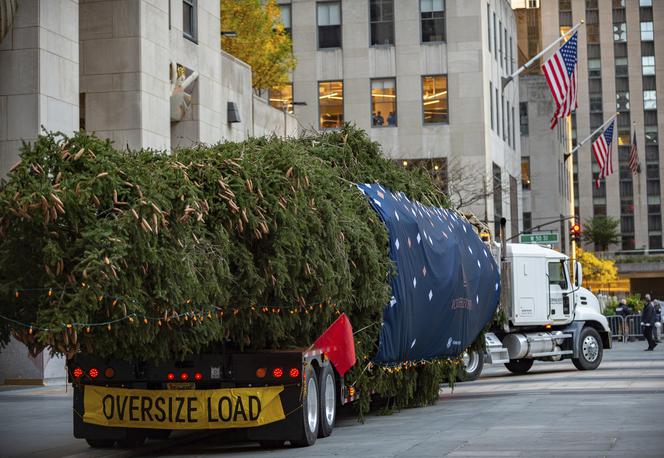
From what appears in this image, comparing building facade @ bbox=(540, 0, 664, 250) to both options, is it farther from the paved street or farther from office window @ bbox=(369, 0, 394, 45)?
the paved street

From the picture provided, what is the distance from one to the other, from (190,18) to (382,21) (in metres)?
26.8

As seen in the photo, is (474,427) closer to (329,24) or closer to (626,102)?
(329,24)

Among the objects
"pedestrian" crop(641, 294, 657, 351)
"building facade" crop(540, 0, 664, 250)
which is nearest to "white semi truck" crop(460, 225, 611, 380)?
"pedestrian" crop(641, 294, 657, 351)

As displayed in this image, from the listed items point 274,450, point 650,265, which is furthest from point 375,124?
point 650,265

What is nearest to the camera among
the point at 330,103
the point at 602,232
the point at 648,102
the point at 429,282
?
the point at 429,282

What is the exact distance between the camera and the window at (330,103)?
2291 inches

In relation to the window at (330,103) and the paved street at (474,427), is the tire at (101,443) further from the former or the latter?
the window at (330,103)

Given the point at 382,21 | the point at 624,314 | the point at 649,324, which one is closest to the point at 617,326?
the point at 624,314

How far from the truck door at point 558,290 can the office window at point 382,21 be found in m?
29.9

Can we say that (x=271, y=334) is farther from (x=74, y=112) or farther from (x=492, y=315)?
(x=74, y=112)

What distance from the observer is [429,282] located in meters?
19.2

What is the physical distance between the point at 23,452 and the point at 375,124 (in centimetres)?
4381

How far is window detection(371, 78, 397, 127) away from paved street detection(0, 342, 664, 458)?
32.9 m

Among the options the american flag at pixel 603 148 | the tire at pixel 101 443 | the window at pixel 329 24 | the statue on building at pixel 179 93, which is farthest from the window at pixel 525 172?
the tire at pixel 101 443
